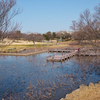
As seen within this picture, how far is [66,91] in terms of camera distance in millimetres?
12250

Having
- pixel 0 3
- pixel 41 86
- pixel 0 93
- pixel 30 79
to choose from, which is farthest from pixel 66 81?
pixel 0 3

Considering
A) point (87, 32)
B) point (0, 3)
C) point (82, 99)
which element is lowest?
point (82, 99)

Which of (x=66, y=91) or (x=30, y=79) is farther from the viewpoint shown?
(x=30, y=79)

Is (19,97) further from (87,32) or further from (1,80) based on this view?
(87,32)

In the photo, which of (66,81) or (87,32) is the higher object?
(87,32)

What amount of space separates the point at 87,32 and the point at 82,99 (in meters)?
8.01

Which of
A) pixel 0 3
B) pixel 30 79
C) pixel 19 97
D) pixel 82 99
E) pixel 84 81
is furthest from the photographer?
pixel 30 79

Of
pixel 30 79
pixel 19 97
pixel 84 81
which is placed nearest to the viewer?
pixel 19 97

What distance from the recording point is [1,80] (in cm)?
1540

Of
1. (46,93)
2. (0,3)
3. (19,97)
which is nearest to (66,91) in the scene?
(46,93)

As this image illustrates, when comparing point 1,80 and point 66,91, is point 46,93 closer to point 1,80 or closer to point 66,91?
point 66,91

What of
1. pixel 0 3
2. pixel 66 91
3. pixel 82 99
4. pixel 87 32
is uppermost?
pixel 0 3

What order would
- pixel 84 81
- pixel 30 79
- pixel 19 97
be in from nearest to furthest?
pixel 19 97 → pixel 84 81 → pixel 30 79

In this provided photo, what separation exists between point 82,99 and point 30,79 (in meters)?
8.40
